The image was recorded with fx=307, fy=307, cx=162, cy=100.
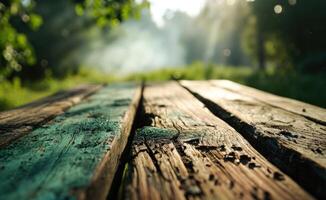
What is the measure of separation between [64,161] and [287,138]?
65 centimetres

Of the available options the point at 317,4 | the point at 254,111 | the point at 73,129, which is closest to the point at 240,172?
the point at 73,129

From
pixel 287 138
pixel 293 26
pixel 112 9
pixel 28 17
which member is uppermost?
pixel 293 26

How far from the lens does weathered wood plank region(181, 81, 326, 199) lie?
707 mm

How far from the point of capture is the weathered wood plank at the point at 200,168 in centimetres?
62

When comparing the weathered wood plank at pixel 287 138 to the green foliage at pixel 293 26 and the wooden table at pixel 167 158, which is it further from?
the green foliage at pixel 293 26

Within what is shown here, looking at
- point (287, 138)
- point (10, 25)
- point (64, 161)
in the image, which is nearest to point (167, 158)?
point (64, 161)

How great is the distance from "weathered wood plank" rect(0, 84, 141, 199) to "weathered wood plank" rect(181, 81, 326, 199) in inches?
17.2

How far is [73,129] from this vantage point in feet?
3.70

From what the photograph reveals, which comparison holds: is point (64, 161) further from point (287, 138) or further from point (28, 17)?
point (28, 17)

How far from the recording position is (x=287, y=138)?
37.1 inches

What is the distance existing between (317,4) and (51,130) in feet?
57.1

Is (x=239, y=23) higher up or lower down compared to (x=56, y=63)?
higher up

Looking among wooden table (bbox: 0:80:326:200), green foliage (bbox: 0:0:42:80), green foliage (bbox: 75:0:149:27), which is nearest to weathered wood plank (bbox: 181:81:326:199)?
wooden table (bbox: 0:80:326:200)

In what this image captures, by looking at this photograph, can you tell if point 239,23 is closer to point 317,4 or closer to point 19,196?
point 317,4
